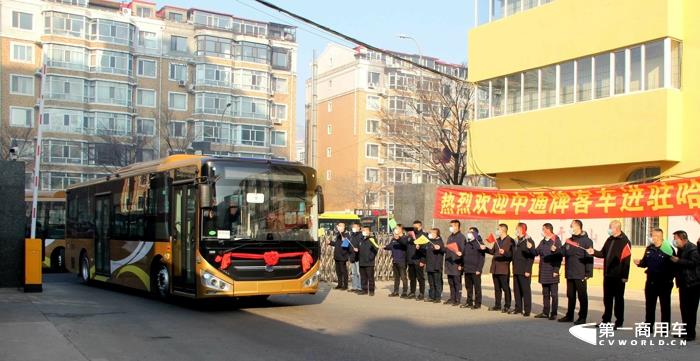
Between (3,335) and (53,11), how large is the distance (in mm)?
61686

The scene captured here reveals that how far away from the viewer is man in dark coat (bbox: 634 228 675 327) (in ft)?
39.9

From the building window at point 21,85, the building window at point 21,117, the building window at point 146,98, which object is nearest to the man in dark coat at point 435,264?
the building window at point 21,117

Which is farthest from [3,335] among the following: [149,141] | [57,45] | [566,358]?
[57,45]

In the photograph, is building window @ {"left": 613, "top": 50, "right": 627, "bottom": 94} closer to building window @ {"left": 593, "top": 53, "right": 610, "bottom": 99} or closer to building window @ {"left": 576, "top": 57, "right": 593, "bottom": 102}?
building window @ {"left": 593, "top": 53, "right": 610, "bottom": 99}

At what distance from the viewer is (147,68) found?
72.6 metres

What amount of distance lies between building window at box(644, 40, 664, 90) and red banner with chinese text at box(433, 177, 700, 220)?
6.14 m

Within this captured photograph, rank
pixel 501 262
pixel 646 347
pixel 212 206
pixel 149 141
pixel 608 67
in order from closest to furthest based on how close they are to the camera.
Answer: pixel 646 347 < pixel 212 206 < pixel 501 262 < pixel 608 67 < pixel 149 141

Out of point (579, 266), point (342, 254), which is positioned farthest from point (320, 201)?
point (579, 266)

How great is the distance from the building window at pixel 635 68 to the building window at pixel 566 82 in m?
2.15

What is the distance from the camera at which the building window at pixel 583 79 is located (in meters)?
22.7

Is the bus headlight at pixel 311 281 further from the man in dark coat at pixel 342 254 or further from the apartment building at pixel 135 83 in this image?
the apartment building at pixel 135 83

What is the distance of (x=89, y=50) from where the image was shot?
6850 cm

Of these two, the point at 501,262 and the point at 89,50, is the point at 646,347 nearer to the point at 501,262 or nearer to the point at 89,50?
the point at 501,262

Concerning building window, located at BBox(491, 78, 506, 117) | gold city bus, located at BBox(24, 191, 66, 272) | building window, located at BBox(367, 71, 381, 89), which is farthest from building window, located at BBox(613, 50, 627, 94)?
building window, located at BBox(367, 71, 381, 89)
